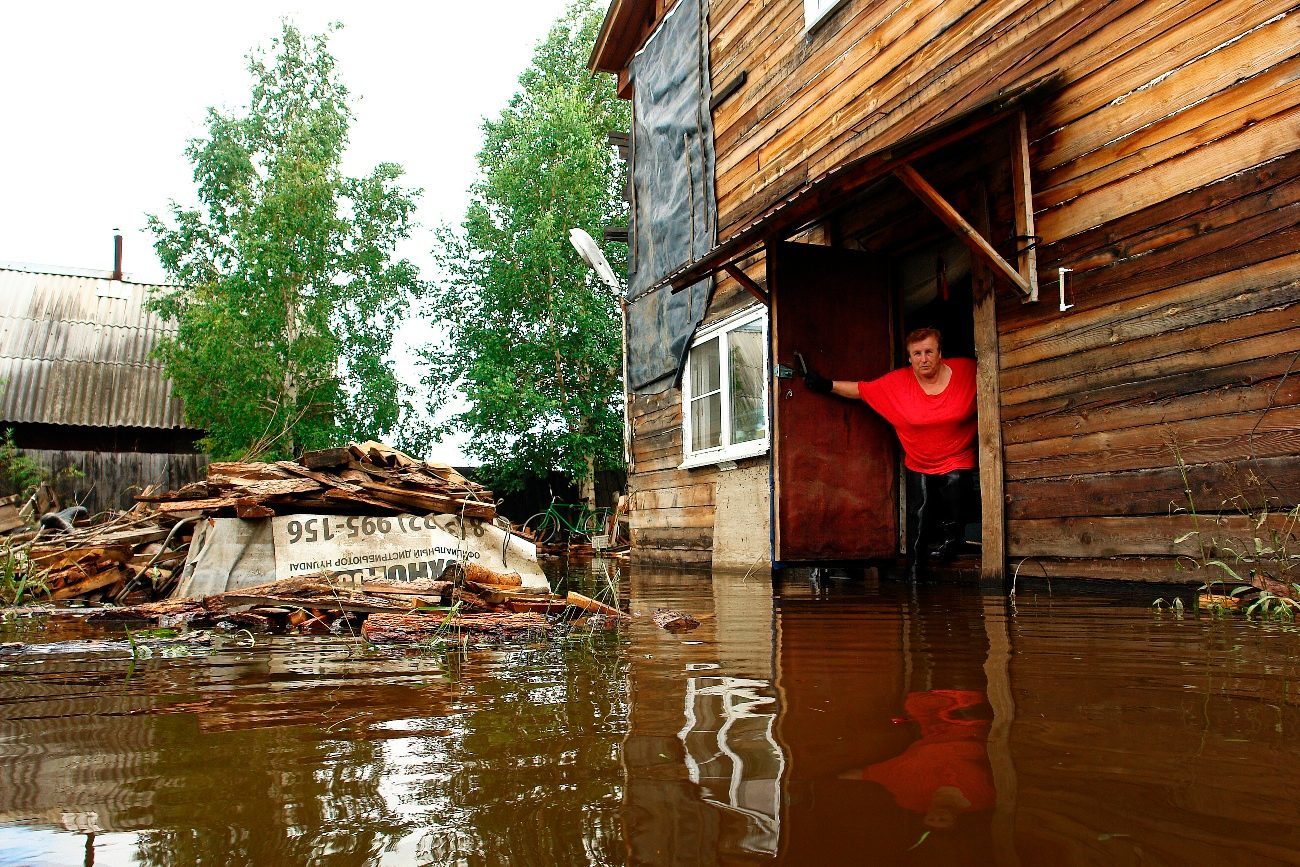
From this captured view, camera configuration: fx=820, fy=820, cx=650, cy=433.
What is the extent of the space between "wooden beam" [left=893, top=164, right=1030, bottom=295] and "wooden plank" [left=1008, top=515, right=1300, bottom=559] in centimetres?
128

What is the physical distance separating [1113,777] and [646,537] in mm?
8842

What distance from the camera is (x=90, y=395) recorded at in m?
19.8

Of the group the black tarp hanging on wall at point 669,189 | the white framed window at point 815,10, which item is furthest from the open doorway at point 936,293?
the black tarp hanging on wall at point 669,189

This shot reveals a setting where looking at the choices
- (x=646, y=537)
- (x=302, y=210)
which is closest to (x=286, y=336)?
(x=302, y=210)

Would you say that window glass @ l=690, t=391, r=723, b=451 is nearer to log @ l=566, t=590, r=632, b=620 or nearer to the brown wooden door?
the brown wooden door

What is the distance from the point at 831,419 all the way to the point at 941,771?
4.87 meters

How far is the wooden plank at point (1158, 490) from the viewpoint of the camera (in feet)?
11.1

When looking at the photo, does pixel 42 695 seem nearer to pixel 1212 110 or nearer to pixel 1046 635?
pixel 1046 635

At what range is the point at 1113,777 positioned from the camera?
1.07 meters

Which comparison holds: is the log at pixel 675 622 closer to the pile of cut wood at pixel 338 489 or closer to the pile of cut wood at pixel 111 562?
the pile of cut wood at pixel 338 489

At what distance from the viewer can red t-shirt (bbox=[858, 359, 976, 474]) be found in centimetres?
524

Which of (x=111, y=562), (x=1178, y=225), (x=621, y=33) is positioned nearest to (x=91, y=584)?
(x=111, y=562)

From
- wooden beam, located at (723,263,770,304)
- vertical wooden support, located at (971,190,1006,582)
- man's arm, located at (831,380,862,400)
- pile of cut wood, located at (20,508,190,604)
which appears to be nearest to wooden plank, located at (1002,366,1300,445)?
vertical wooden support, located at (971,190,1006,582)

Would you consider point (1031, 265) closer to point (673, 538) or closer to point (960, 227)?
point (960, 227)
